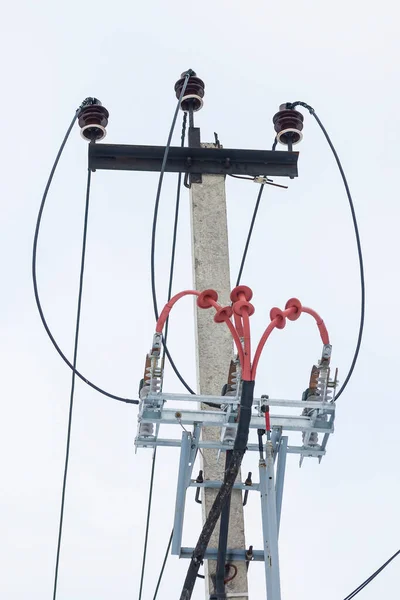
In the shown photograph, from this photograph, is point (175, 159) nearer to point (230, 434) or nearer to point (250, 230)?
point (250, 230)

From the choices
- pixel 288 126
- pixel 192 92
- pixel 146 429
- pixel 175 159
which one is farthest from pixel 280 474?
pixel 192 92

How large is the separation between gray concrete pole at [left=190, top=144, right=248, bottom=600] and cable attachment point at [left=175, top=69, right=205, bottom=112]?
48cm

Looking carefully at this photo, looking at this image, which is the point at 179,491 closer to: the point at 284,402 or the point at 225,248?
the point at 284,402

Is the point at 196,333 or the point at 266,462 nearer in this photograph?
the point at 266,462

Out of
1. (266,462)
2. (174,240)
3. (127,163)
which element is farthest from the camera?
(174,240)

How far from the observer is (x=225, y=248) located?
28.6 feet

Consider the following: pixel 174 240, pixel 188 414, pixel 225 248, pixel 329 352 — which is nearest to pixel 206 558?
pixel 188 414

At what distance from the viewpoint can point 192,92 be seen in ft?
31.1

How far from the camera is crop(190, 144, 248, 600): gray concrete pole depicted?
25.3 ft

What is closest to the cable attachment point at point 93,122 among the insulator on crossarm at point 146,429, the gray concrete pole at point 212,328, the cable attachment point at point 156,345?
the gray concrete pole at point 212,328

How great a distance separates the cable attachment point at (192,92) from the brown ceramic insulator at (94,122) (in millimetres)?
654

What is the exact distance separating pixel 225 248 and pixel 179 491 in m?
1.96

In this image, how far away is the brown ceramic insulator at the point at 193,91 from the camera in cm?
949

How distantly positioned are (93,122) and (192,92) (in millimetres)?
865
